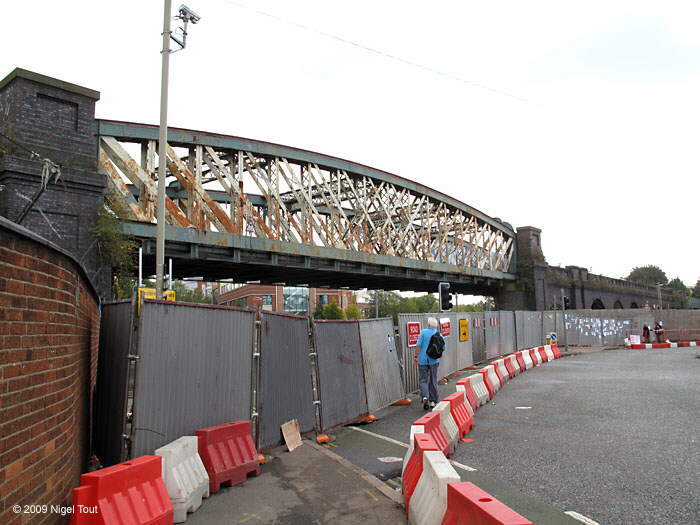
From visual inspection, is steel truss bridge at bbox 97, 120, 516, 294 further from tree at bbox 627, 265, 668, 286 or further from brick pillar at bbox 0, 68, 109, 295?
tree at bbox 627, 265, 668, 286

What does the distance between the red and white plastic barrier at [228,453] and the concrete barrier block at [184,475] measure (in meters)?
0.14

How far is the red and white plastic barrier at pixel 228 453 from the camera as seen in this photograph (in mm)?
5594

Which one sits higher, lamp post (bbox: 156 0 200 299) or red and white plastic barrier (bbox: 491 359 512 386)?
lamp post (bbox: 156 0 200 299)

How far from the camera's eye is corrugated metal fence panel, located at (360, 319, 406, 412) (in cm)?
1031

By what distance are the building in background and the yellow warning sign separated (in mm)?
51994

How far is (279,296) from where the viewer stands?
80750 mm

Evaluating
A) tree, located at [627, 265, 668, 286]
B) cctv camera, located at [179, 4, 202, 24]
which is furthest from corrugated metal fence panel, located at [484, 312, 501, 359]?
tree, located at [627, 265, 668, 286]

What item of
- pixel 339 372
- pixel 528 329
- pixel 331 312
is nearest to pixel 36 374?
pixel 339 372

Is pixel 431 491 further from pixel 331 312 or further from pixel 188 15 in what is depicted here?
pixel 331 312

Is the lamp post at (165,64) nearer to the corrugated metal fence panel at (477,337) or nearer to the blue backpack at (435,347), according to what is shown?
the blue backpack at (435,347)

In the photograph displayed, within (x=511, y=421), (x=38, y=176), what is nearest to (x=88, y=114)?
(x=38, y=176)

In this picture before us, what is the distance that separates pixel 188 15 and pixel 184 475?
42.2 feet

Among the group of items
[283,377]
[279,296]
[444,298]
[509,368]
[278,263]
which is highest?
[278,263]

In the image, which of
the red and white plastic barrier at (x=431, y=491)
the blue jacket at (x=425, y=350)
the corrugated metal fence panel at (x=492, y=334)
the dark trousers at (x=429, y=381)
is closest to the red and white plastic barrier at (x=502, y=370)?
the dark trousers at (x=429, y=381)
